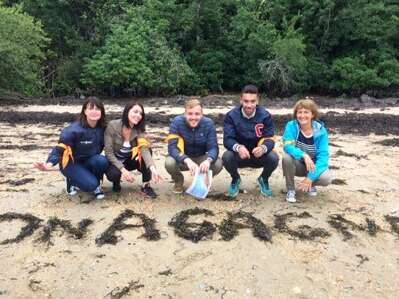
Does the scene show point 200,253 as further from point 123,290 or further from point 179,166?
point 179,166

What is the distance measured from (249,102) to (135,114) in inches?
47.5

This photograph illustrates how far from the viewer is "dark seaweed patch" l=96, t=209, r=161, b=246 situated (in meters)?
4.61

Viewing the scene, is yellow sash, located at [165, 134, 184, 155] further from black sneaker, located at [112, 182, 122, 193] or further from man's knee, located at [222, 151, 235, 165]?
black sneaker, located at [112, 182, 122, 193]

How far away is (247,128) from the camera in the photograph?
563cm

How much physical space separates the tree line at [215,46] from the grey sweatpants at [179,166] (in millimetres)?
12303

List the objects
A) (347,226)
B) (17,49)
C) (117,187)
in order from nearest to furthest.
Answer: (347,226), (117,187), (17,49)

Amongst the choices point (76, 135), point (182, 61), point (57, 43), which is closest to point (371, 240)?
point (76, 135)

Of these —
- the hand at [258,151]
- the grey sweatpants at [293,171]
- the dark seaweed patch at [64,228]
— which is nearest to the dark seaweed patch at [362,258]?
the grey sweatpants at [293,171]

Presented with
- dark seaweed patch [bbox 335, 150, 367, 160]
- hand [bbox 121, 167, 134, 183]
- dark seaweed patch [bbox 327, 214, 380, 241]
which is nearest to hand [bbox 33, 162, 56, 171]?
hand [bbox 121, 167, 134, 183]

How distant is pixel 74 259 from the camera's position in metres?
4.27

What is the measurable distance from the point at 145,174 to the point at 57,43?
16411 millimetres

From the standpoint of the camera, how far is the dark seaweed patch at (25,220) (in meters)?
4.65

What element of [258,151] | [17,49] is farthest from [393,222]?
[17,49]

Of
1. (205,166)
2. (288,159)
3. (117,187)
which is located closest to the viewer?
(205,166)
